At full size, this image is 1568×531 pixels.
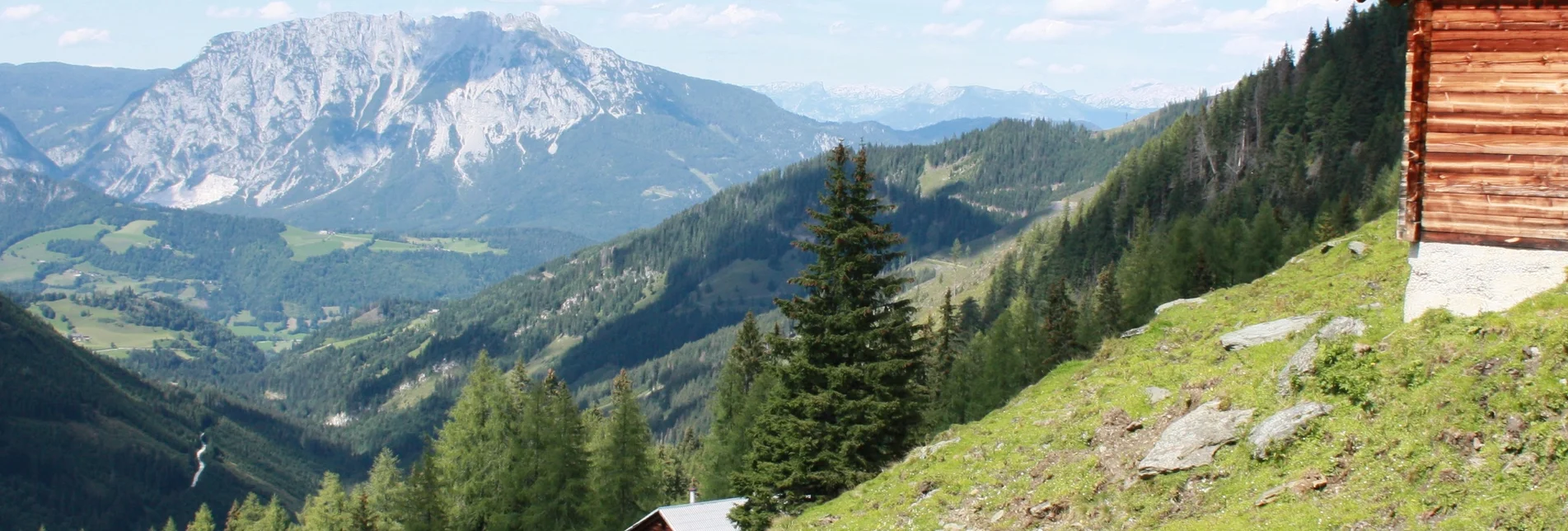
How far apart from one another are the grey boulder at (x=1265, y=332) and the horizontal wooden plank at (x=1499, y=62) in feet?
25.9

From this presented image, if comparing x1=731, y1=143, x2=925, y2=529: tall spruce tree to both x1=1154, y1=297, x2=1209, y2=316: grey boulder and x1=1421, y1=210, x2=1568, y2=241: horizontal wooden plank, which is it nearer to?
x1=1154, y1=297, x2=1209, y2=316: grey boulder

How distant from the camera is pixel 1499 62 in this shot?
1812 cm

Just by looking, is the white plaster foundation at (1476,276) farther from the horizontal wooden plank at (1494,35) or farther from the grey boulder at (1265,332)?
the grey boulder at (1265,332)

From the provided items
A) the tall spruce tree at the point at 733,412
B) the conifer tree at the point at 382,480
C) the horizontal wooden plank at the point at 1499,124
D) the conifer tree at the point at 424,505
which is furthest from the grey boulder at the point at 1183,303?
the conifer tree at the point at 382,480

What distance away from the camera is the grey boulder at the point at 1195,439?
18922mm

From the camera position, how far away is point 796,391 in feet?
115

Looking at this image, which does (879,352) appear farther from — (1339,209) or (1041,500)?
(1339,209)

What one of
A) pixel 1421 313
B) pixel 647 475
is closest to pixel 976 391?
pixel 647 475

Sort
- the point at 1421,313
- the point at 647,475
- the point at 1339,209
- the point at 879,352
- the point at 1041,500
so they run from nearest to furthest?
1. the point at 1421,313
2. the point at 1041,500
3. the point at 879,352
4. the point at 647,475
5. the point at 1339,209

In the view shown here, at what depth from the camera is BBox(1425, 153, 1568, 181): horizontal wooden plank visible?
17.8 metres

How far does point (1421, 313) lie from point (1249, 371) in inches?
167

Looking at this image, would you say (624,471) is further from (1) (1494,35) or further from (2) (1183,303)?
(1) (1494,35)

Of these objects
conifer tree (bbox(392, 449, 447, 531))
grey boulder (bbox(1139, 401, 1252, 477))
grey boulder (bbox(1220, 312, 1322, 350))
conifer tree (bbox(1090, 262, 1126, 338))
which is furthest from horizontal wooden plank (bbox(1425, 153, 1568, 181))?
conifer tree (bbox(1090, 262, 1126, 338))

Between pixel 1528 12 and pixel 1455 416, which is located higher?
pixel 1528 12
